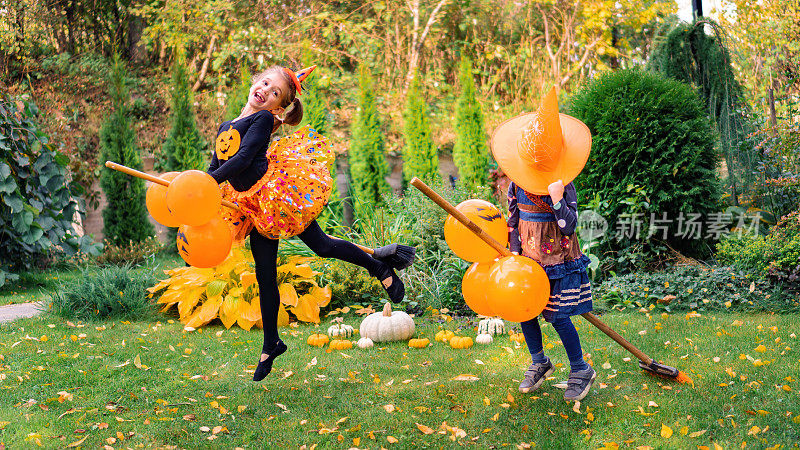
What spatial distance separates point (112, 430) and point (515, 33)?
964 centimetres

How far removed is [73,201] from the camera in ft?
23.1

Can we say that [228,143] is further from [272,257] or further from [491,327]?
Result: [491,327]

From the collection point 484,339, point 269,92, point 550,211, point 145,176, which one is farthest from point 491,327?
point 145,176

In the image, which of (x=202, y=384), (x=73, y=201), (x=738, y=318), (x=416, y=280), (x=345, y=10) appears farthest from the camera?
(x=345, y=10)

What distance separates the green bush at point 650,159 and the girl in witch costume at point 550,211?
2669 millimetres

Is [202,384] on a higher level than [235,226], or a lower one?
lower

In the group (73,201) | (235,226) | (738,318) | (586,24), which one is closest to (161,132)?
(73,201)

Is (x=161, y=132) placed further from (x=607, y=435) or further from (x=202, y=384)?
(x=607, y=435)

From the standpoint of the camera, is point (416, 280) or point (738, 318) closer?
point (738, 318)

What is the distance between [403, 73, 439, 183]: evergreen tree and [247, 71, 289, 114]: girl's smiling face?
4692mm

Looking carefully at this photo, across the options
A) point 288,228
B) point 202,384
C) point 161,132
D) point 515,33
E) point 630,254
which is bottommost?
point 202,384

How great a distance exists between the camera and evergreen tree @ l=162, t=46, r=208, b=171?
27.2 feet

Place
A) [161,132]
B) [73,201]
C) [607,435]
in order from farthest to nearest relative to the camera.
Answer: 1. [161,132]
2. [73,201]
3. [607,435]

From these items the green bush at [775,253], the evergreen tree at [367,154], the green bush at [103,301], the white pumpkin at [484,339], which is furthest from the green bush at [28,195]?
the green bush at [775,253]
